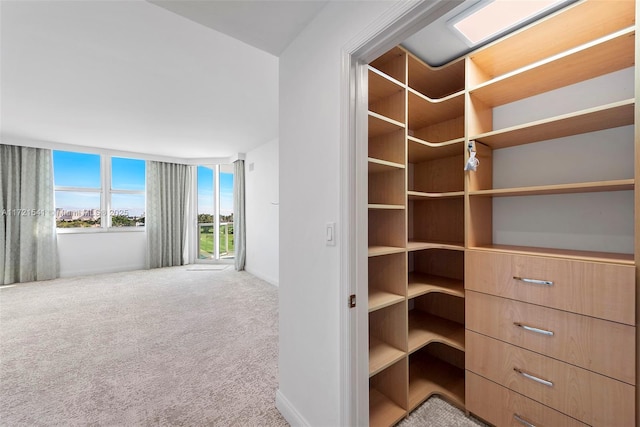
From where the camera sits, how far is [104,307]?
3393mm

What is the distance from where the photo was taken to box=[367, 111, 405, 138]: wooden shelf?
145 cm

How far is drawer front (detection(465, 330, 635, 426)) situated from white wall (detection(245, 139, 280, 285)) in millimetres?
3340

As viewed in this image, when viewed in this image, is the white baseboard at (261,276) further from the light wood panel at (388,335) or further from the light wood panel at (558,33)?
the light wood panel at (558,33)

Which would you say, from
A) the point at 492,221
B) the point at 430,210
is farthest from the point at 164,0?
the point at 492,221

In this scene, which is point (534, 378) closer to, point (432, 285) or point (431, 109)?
point (432, 285)

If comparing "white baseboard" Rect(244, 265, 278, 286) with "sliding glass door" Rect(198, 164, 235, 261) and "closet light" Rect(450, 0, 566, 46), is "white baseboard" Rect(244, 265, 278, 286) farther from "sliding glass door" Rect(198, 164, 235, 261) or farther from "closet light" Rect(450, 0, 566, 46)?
"closet light" Rect(450, 0, 566, 46)

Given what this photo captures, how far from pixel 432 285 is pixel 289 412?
1225 mm

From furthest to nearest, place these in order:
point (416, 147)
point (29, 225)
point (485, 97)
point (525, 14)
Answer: point (29, 225) < point (416, 147) < point (485, 97) < point (525, 14)

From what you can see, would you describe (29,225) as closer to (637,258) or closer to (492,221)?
(492,221)

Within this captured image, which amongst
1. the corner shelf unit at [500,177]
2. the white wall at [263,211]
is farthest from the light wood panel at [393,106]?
the white wall at [263,211]

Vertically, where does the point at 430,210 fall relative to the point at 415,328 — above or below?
above

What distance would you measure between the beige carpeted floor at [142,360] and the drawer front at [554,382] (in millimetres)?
391

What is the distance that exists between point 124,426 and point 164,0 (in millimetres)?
2302

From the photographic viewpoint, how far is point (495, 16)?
1.39 m
